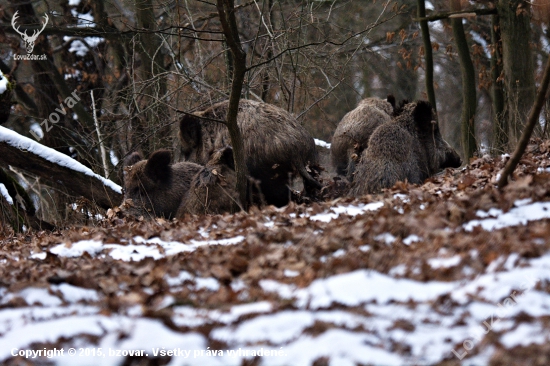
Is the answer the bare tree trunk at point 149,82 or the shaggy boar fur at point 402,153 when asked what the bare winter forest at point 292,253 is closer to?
the shaggy boar fur at point 402,153

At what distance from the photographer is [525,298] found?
403cm

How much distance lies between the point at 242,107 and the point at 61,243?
15.2ft

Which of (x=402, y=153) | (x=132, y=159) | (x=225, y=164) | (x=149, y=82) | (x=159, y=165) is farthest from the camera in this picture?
(x=149, y=82)

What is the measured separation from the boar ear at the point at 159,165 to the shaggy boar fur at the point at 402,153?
313 centimetres

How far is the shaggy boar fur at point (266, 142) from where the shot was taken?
1070 cm

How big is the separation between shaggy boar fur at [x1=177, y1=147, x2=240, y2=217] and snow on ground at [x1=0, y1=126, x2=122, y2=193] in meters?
2.27

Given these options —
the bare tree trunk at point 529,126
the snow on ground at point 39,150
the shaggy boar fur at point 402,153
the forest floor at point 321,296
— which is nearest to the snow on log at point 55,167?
the snow on ground at point 39,150

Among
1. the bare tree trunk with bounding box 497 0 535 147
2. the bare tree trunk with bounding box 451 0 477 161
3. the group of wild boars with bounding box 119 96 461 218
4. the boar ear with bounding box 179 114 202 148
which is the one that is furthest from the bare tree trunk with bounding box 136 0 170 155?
the bare tree trunk with bounding box 497 0 535 147

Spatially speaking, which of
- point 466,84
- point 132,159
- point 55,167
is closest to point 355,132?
point 466,84

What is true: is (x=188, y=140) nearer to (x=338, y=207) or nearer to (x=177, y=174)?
(x=177, y=174)

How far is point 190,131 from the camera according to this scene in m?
11.3

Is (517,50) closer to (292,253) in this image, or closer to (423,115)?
(423,115)

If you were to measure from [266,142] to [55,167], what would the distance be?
400 centimetres

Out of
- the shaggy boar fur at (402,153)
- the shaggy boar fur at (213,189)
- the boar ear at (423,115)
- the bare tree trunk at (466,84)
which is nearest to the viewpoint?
the shaggy boar fur at (402,153)
